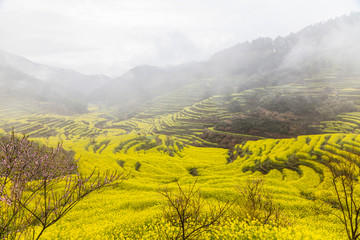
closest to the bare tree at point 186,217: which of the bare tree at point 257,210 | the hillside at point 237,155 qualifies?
the hillside at point 237,155

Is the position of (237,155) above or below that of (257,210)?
below

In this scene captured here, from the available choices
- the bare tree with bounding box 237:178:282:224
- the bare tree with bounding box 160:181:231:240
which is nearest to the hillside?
the bare tree with bounding box 237:178:282:224

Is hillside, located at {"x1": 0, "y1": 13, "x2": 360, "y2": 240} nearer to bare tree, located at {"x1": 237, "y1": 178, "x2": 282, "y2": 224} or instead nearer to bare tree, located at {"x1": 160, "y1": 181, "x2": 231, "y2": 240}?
bare tree, located at {"x1": 237, "y1": 178, "x2": 282, "y2": 224}

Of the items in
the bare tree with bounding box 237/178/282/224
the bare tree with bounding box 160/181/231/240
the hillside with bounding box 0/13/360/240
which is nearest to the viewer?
the bare tree with bounding box 160/181/231/240

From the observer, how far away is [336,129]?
7219 cm

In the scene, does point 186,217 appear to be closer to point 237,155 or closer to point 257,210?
point 257,210

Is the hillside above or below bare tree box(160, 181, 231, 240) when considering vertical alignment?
below

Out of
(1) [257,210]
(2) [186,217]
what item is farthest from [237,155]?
(2) [186,217]

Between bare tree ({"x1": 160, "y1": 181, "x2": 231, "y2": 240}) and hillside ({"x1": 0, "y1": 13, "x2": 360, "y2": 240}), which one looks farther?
hillside ({"x1": 0, "y1": 13, "x2": 360, "y2": 240})

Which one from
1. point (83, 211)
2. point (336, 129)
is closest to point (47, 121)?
point (83, 211)

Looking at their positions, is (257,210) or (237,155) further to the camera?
(237,155)

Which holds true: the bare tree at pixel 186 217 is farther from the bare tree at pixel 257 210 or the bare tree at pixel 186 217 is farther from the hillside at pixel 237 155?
the bare tree at pixel 257 210

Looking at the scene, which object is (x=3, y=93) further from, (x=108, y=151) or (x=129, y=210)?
(x=129, y=210)

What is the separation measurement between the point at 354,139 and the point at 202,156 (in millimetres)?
43817
